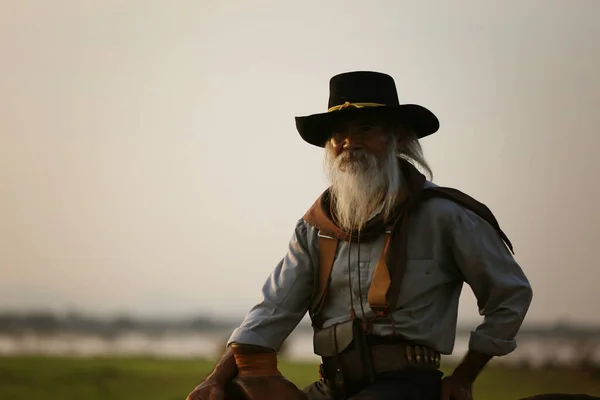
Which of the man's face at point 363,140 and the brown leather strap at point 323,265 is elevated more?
the man's face at point 363,140

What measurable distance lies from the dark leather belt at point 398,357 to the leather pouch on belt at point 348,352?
0.02m

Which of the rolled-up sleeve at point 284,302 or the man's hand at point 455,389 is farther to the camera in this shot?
the rolled-up sleeve at point 284,302

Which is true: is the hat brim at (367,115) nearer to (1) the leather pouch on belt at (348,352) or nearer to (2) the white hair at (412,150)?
(2) the white hair at (412,150)

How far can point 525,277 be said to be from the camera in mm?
2982

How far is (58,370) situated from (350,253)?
4.58 m

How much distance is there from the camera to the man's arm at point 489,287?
2.96 metres

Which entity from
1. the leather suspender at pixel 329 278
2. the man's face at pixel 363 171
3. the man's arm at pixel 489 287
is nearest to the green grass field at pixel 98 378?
the leather suspender at pixel 329 278

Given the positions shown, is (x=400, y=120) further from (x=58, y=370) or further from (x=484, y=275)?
(x=58, y=370)

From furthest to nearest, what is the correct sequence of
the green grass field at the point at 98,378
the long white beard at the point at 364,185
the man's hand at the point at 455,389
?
the green grass field at the point at 98,378 → the long white beard at the point at 364,185 → the man's hand at the point at 455,389

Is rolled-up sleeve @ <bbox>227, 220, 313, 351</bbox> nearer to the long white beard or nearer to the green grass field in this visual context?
the long white beard

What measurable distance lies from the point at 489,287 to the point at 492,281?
3cm

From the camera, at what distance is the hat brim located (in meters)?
3.12

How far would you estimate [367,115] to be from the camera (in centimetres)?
314

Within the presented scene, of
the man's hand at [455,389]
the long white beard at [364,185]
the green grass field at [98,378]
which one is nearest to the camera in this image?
the man's hand at [455,389]
